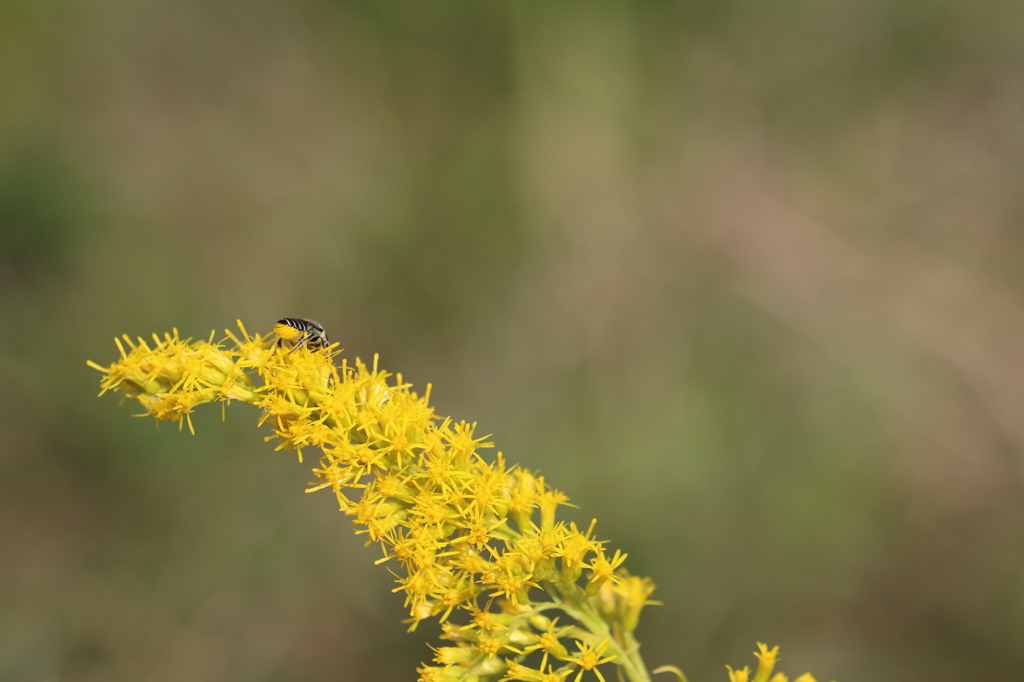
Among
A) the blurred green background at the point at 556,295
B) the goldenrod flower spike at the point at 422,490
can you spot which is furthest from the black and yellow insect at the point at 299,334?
the blurred green background at the point at 556,295

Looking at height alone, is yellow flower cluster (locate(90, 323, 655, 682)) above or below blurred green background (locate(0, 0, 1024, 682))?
below

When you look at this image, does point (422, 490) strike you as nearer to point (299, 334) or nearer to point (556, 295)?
point (299, 334)

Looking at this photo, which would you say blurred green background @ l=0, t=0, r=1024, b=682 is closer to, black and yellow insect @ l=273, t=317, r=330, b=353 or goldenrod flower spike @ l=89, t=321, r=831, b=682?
goldenrod flower spike @ l=89, t=321, r=831, b=682

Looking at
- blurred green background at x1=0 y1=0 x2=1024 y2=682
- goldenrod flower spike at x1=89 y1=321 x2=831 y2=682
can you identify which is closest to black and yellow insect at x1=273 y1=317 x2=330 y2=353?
goldenrod flower spike at x1=89 y1=321 x2=831 y2=682

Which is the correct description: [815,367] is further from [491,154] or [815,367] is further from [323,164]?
[323,164]

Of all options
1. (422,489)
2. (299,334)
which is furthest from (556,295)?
(422,489)

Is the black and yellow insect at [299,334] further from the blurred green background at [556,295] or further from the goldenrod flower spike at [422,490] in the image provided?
the blurred green background at [556,295]
